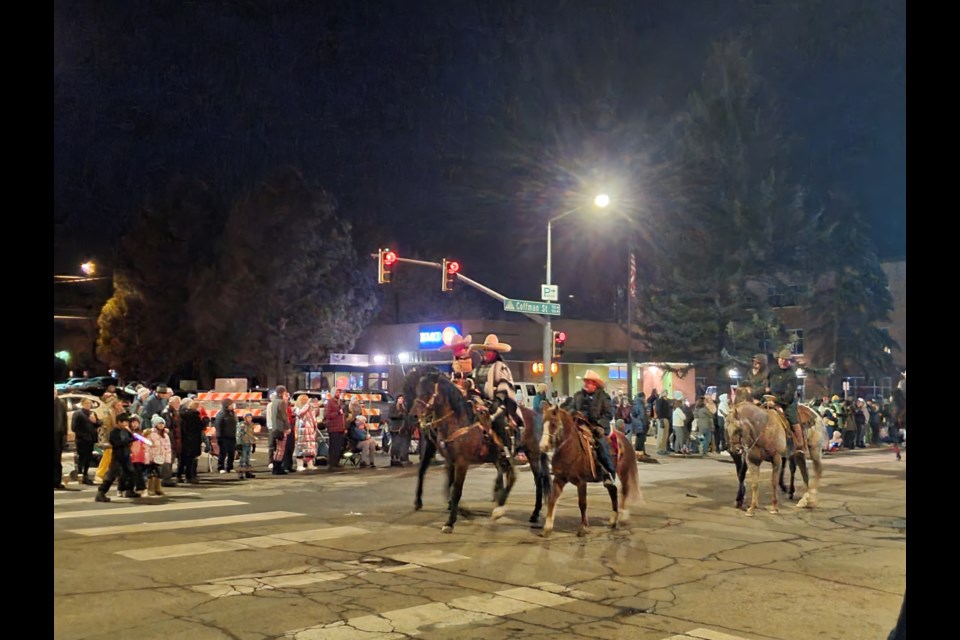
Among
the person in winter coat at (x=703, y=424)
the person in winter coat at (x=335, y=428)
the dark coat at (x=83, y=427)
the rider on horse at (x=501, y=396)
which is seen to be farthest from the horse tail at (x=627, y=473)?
the person in winter coat at (x=703, y=424)

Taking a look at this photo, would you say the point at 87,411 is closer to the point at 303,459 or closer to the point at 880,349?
the point at 303,459

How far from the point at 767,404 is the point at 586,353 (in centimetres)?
3990

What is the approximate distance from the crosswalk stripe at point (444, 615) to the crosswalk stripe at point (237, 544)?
3663 mm

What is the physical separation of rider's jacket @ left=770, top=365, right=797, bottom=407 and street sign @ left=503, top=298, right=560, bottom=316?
12746mm

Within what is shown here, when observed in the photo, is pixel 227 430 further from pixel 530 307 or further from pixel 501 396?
pixel 530 307

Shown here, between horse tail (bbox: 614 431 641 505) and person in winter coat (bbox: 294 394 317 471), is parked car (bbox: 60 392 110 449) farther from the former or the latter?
horse tail (bbox: 614 431 641 505)

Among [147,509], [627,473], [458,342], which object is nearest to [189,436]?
[147,509]

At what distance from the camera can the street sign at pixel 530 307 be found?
2747 centimetres

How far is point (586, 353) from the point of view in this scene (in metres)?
54.8

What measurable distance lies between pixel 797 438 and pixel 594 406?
17.0ft

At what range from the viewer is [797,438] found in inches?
604

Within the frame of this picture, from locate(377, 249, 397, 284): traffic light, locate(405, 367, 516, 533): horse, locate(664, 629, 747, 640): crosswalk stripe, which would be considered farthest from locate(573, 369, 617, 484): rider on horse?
locate(377, 249, 397, 284): traffic light

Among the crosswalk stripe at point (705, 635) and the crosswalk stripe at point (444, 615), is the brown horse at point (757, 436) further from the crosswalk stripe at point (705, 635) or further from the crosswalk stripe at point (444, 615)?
the crosswalk stripe at point (705, 635)
